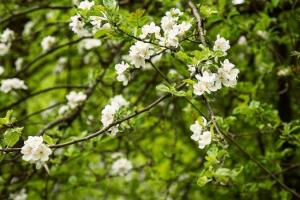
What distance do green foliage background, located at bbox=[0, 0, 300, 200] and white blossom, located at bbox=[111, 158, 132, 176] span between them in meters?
0.07

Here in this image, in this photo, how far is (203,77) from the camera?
1.98m

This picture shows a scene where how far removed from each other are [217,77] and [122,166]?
2013mm

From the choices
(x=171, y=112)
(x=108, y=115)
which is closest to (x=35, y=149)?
(x=108, y=115)

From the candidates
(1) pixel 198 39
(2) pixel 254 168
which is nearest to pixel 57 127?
(2) pixel 254 168

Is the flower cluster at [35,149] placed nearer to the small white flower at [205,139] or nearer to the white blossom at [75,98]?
the small white flower at [205,139]

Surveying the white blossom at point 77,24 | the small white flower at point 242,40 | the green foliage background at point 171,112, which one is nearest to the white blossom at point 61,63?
the green foliage background at point 171,112

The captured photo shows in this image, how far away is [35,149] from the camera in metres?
2.10

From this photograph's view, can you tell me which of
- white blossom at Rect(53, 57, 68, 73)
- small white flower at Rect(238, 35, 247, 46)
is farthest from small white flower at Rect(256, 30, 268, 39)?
white blossom at Rect(53, 57, 68, 73)

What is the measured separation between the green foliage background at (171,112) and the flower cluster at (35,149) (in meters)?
0.10

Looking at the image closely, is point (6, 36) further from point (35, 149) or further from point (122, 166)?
point (35, 149)

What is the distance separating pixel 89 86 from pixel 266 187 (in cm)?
139

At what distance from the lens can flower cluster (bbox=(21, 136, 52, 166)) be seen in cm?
210

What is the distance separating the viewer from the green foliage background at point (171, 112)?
3.09 meters

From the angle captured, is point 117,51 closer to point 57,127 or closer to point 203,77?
point 57,127
